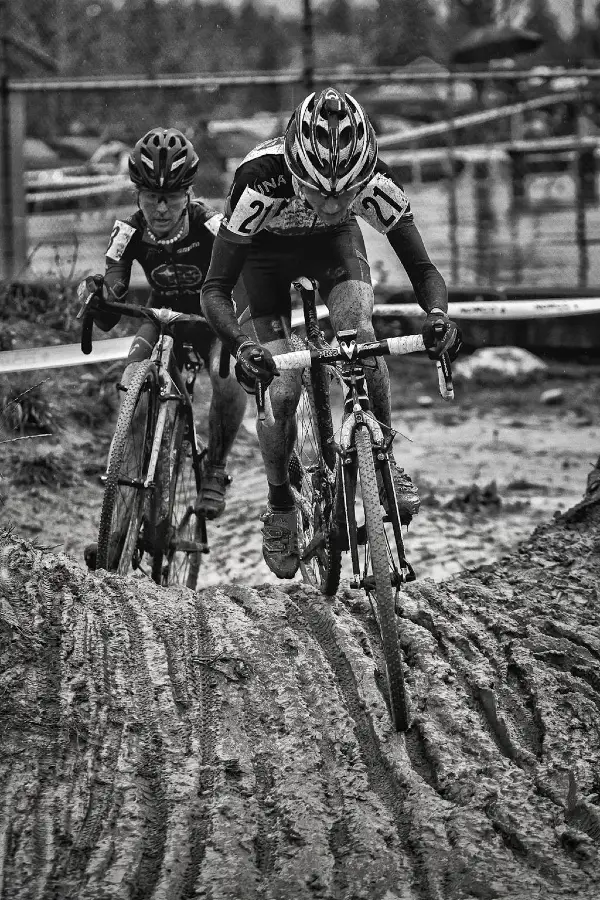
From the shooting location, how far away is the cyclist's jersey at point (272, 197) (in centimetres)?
424

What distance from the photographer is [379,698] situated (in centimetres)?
373

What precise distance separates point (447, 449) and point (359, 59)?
68.9ft

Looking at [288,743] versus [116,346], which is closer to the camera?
[288,743]

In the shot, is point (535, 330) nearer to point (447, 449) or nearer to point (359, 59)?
point (447, 449)

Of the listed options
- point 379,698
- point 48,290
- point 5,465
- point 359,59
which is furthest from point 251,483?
point 359,59

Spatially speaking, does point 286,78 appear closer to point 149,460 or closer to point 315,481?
point 149,460

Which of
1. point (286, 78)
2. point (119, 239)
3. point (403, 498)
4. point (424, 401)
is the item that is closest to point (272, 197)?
point (403, 498)

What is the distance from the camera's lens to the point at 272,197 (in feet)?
14.0

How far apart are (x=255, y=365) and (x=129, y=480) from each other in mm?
1244

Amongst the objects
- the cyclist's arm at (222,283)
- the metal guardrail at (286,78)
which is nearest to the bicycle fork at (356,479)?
the cyclist's arm at (222,283)

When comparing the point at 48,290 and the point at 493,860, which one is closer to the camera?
the point at 493,860

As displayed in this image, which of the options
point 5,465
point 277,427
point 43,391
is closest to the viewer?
point 277,427

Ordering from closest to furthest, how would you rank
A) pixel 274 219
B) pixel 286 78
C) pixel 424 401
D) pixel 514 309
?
pixel 274 219 < pixel 514 309 < pixel 424 401 < pixel 286 78

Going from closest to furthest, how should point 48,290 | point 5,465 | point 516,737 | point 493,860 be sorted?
point 493,860 < point 516,737 < point 5,465 < point 48,290
